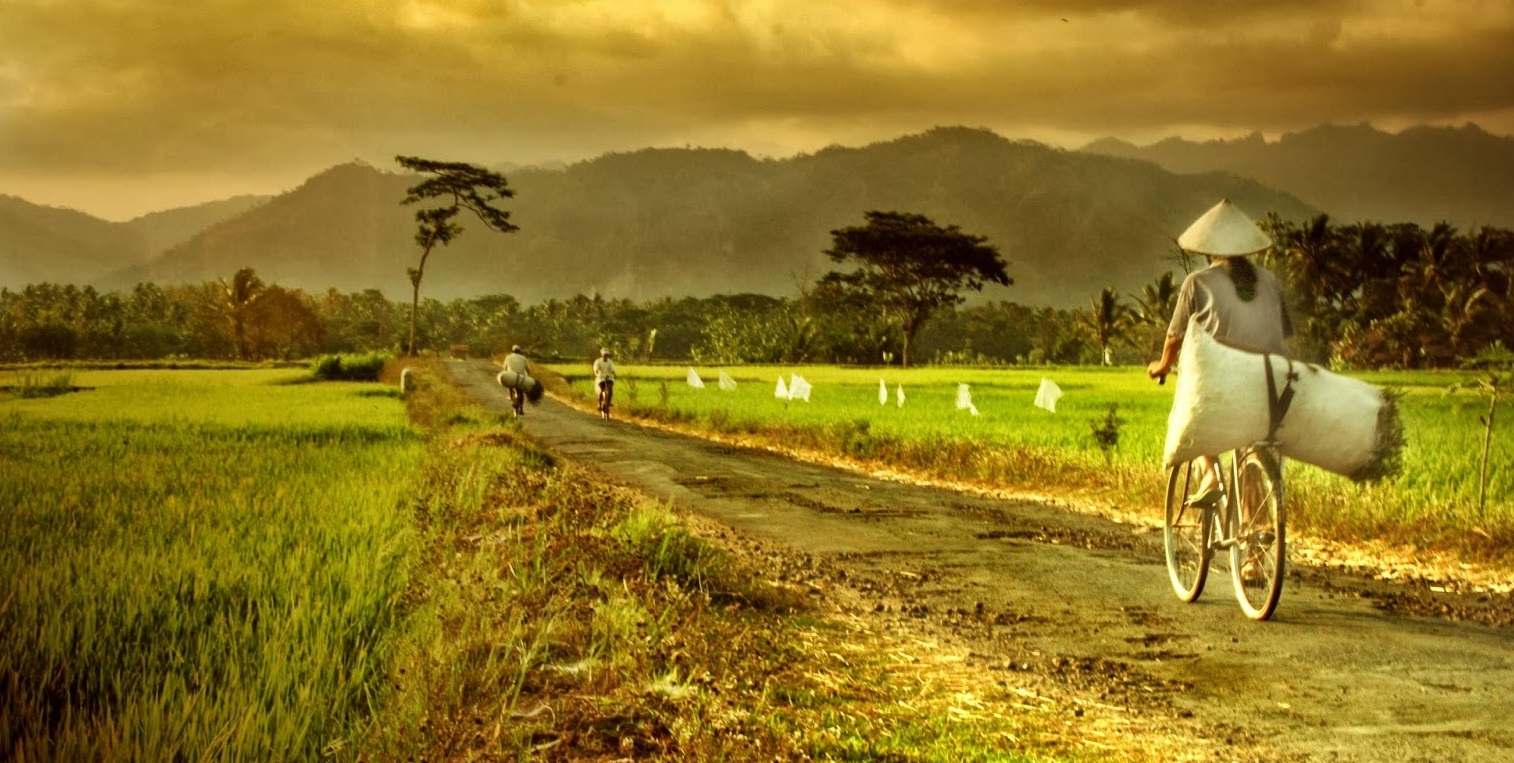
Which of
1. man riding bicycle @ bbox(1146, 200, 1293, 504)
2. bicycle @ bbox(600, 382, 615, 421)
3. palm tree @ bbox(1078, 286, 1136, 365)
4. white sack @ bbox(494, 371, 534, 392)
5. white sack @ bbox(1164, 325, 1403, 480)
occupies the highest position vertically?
palm tree @ bbox(1078, 286, 1136, 365)

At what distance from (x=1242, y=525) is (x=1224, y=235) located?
1.81 m

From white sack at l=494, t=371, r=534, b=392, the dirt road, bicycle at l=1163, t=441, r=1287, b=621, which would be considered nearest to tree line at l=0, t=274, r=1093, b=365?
white sack at l=494, t=371, r=534, b=392

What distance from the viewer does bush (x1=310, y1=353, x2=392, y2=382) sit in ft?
164

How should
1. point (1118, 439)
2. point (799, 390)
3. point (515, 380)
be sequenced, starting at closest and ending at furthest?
point (1118, 439)
point (515, 380)
point (799, 390)

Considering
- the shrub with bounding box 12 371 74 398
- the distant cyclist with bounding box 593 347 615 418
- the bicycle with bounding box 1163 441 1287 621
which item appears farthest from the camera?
the distant cyclist with bounding box 593 347 615 418

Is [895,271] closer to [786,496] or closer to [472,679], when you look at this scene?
[786,496]

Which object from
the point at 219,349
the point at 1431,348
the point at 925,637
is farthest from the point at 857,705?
the point at 219,349

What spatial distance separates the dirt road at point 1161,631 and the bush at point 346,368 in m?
41.0

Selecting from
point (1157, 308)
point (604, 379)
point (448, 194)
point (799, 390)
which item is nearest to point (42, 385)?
point (604, 379)

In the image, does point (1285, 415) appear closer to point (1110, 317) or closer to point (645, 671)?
point (645, 671)

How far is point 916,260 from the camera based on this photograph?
6862 cm

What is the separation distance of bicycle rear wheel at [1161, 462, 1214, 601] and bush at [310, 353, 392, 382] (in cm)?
4565

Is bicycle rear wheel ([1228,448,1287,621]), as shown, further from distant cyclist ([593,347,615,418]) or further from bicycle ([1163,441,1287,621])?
distant cyclist ([593,347,615,418])

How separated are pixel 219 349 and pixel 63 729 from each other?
72.1 metres
